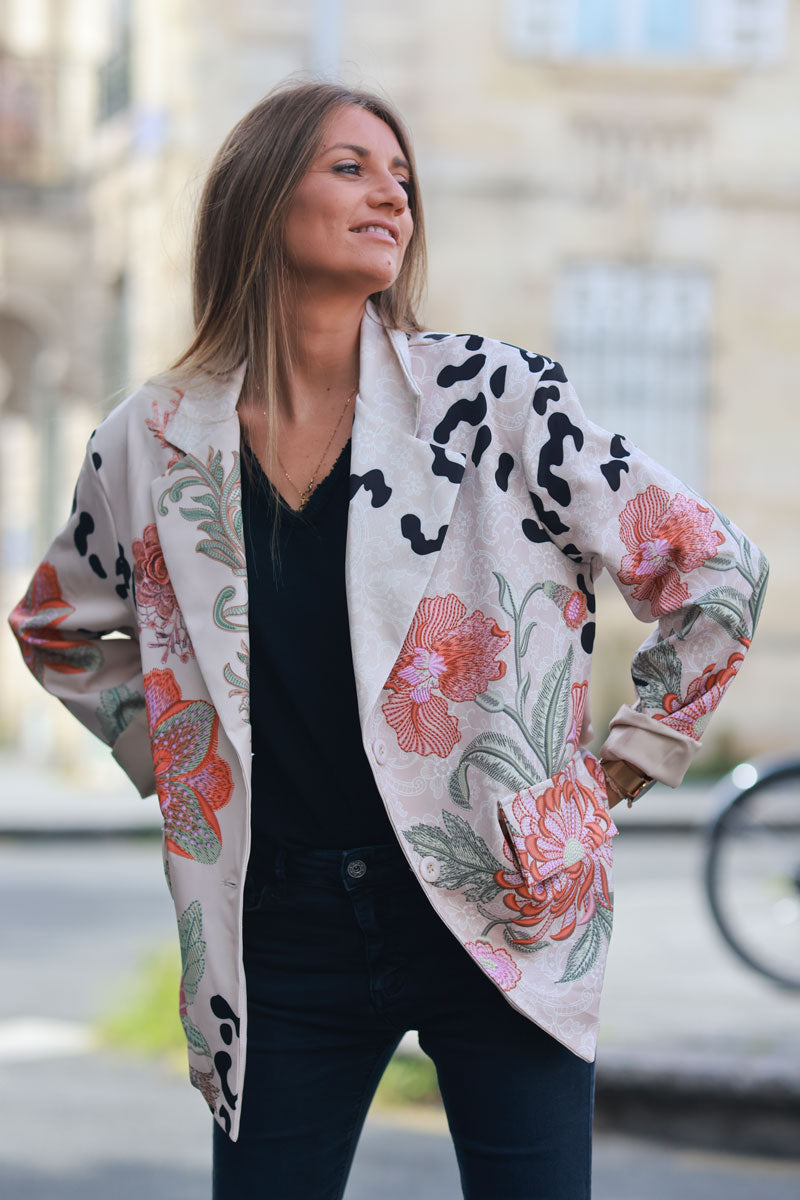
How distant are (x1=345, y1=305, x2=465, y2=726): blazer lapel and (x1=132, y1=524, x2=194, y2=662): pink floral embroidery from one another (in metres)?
0.26

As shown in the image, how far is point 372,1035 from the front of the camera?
209cm

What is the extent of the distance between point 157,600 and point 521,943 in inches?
24.8

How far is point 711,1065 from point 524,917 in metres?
2.34

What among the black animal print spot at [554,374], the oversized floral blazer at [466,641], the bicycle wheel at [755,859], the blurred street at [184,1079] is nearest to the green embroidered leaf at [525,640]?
the oversized floral blazer at [466,641]

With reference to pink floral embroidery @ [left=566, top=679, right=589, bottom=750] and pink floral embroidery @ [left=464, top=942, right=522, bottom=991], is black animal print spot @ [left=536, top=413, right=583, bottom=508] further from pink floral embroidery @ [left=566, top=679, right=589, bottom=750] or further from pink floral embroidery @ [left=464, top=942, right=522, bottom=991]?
pink floral embroidery @ [left=464, top=942, right=522, bottom=991]

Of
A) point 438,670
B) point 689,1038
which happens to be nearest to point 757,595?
point 438,670

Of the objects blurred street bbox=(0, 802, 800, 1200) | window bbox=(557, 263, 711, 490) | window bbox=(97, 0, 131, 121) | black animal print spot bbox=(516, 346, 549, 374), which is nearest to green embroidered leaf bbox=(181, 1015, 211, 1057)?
black animal print spot bbox=(516, 346, 549, 374)

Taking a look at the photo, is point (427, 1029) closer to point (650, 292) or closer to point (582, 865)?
point (582, 865)

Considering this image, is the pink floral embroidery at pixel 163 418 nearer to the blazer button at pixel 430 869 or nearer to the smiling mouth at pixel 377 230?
the smiling mouth at pixel 377 230

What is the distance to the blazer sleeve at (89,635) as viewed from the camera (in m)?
2.35

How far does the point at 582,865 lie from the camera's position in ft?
6.68

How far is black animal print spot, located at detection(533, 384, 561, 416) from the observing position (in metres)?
2.06

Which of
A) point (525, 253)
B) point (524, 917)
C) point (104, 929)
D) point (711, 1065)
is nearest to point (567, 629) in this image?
point (524, 917)

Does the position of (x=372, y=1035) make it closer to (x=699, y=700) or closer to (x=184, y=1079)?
(x=699, y=700)
